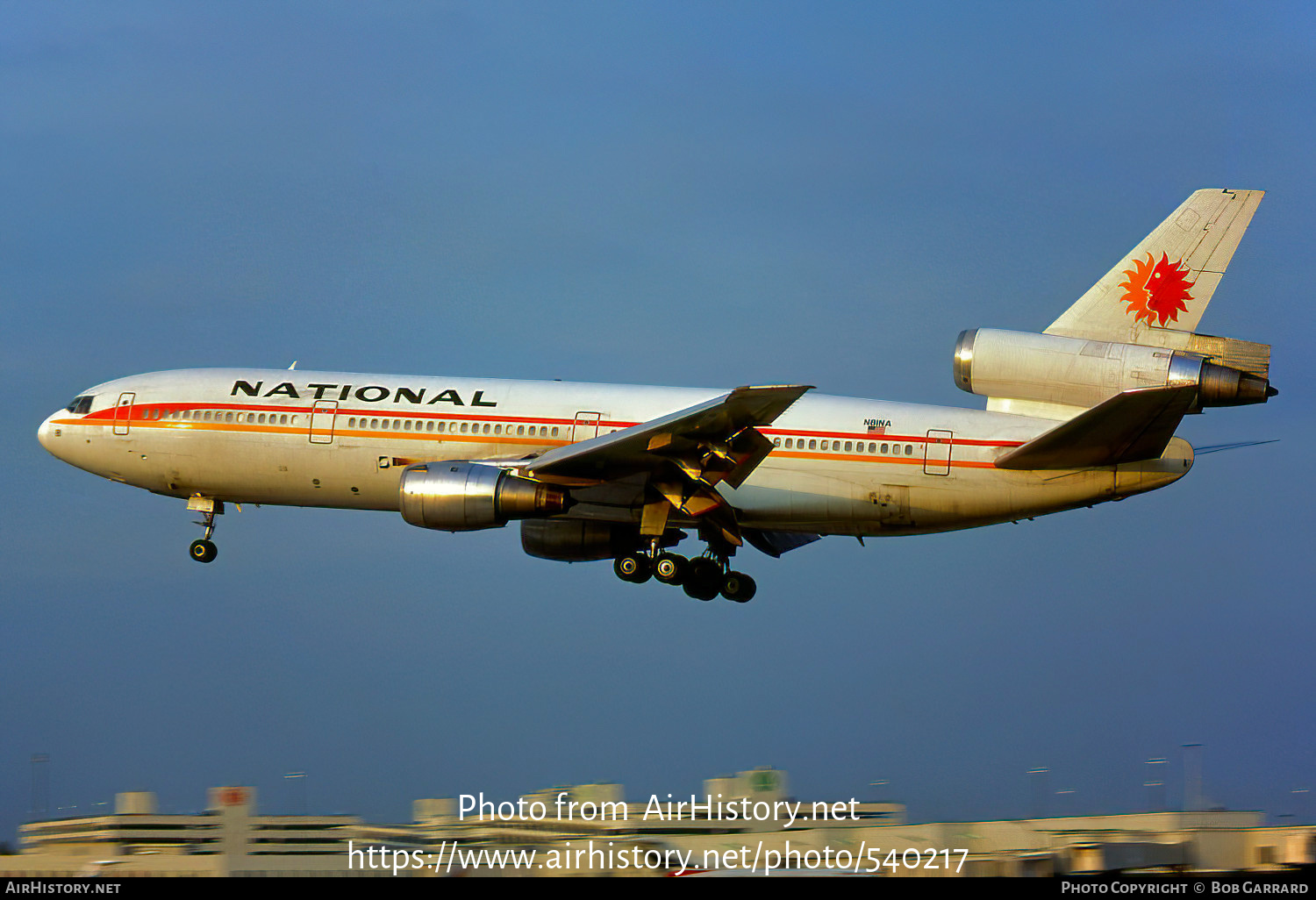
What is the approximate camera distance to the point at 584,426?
31.3m

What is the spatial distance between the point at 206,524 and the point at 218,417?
3.17 metres

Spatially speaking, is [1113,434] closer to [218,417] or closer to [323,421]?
[323,421]

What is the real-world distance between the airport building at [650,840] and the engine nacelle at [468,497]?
681 centimetres

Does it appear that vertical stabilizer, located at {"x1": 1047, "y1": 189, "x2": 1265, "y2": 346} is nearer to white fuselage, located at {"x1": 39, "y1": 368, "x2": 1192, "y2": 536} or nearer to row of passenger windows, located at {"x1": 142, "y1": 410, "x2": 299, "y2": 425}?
white fuselage, located at {"x1": 39, "y1": 368, "x2": 1192, "y2": 536}

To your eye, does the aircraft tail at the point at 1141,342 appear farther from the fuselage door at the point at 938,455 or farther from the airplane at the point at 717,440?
the fuselage door at the point at 938,455

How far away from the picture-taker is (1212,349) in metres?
29.0

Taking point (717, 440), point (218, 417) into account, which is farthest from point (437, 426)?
point (717, 440)

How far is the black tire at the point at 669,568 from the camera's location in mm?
31875

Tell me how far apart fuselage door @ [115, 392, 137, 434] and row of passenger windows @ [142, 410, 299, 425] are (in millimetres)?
481

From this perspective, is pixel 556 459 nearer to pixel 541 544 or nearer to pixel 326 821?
pixel 541 544

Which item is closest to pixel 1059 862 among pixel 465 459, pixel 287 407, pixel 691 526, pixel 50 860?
pixel 691 526

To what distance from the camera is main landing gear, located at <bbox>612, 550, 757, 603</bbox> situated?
3198 centimetres

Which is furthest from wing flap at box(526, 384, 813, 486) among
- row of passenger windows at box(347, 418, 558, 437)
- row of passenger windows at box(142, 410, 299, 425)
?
row of passenger windows at box(142, 410, 299, 425)

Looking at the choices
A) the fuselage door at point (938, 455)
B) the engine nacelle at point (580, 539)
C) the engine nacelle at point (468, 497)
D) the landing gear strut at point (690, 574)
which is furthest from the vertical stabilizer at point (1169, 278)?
the engine nacelle at point (468, 497)
